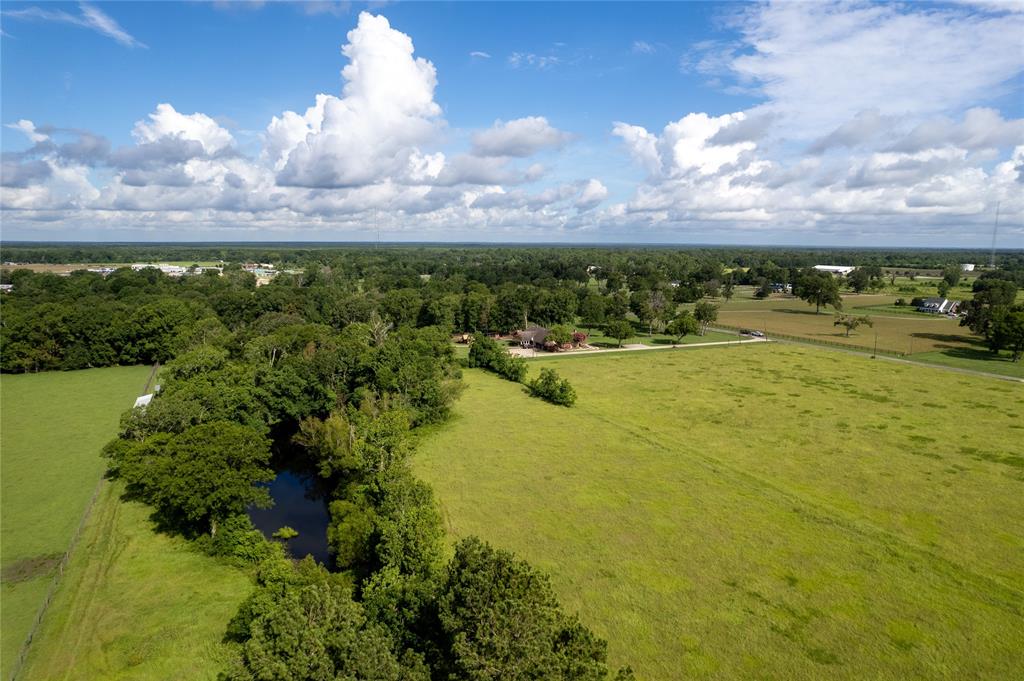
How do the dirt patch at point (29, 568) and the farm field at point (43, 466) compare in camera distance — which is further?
the dirt patch at point (29, 568)

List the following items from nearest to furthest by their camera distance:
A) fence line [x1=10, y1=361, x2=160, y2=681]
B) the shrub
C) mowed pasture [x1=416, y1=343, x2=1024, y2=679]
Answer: fence line [x1=10, y1=361, x2=160, y2=681] → mowed pasture [x1=416, y1=343, x2=1024, y2=679] → the shrub

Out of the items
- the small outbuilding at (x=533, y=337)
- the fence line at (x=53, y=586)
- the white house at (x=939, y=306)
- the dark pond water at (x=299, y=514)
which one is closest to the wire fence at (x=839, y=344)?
the small outbuilding at (x=533, y=337)

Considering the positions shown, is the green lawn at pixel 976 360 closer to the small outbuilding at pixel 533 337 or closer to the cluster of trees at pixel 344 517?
the small outbuilding at pixel 533 337

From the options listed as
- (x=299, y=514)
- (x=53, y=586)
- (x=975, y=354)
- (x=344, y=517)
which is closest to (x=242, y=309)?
(x=299, y=514)

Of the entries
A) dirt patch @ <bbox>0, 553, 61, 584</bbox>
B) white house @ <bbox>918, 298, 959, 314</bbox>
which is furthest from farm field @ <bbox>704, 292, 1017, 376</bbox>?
dirt patch @ <bbox>0, 553, 61, 584</bbox>

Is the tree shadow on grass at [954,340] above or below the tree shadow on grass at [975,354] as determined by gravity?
above

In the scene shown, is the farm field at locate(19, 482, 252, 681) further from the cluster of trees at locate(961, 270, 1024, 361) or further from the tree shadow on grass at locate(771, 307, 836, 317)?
the tree shadow on grass at locate(771, 307, 836, 317)

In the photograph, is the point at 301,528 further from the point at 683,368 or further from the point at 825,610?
the point at 683,368

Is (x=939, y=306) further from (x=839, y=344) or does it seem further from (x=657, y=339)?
A: (x=657, y=339)
